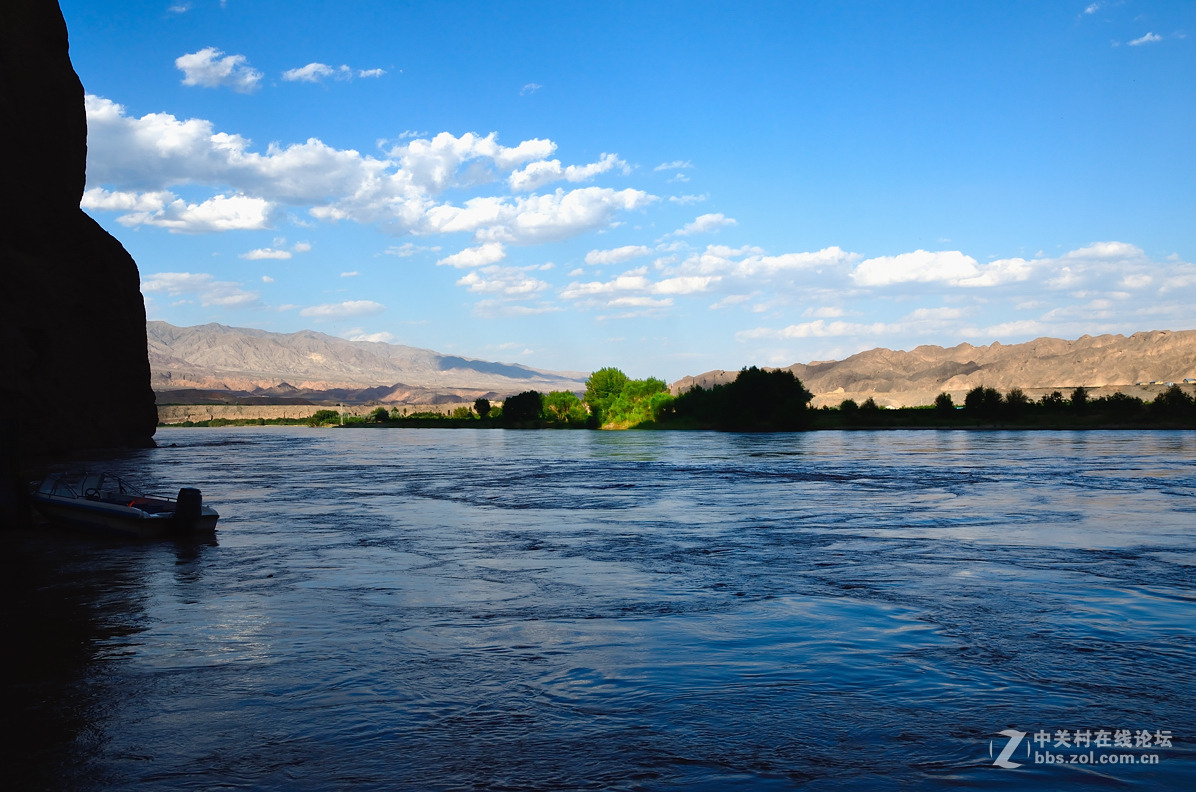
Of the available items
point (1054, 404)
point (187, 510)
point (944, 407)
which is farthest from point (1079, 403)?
point (187, 510)

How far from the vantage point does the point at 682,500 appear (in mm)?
34281

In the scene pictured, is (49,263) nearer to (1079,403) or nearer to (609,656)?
(609,656)

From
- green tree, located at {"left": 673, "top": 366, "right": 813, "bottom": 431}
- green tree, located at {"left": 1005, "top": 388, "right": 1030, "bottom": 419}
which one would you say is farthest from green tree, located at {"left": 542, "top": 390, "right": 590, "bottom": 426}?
green tree, located at {"left": 1005, "top": 388, "right": 1030, "bottom": 419}

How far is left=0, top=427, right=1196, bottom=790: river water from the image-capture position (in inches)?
299

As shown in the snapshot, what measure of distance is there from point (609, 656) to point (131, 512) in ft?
56.5

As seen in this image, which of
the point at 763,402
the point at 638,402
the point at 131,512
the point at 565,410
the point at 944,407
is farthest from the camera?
the point at 565,410

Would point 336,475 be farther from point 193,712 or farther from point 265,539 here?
point 193,712

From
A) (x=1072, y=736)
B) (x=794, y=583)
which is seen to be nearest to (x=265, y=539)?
(x=794, y=583)

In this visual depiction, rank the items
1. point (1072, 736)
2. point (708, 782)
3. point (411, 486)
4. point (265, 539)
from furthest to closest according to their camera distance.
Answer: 1. point (411, 486)
2. point (265, 539)
3. point (1072, 736)
4. point (708, 782)

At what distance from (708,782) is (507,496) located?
29974 millimetres

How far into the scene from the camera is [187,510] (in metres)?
22.5

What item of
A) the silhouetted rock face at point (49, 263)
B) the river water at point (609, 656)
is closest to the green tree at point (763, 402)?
the silhouetted rock face at point (49, 263)

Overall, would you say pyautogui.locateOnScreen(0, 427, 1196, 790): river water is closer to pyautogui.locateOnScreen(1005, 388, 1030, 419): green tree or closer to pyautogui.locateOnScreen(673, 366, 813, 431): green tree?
pyautogui.locateOnScreen(673, 366, 813, 431): green tree

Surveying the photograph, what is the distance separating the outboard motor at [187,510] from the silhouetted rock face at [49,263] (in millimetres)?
39232
